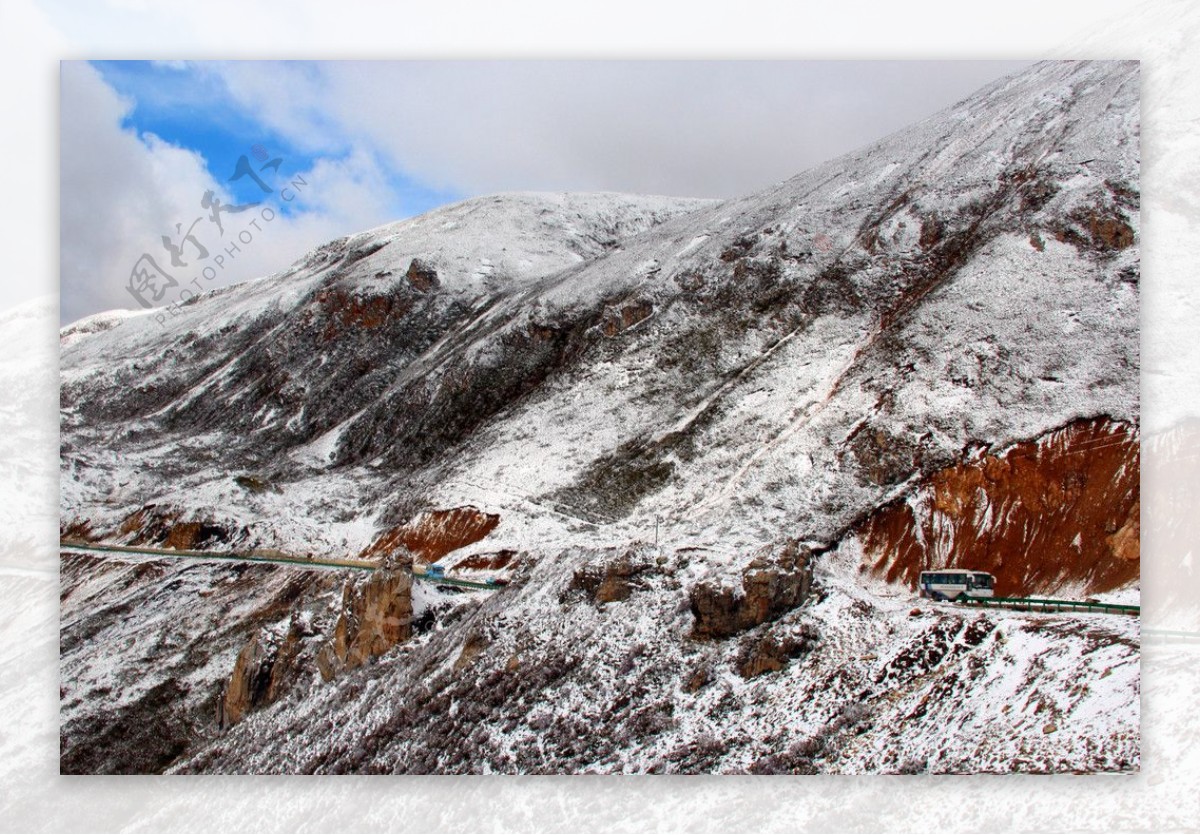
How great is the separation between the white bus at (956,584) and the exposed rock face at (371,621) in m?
9.24

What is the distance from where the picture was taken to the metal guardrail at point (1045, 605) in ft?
59.3

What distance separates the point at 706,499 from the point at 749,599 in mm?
4762

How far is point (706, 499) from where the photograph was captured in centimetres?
2338

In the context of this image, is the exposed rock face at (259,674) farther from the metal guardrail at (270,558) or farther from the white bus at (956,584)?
the white bus at (956,584)

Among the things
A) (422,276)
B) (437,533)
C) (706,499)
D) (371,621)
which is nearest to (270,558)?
(437,533)

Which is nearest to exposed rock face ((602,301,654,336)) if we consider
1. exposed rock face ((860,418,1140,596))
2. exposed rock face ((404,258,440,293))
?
exposed rock face ((404,258,440,293))

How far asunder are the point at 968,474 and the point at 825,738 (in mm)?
6940

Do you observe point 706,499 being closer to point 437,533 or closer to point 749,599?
point 749,599

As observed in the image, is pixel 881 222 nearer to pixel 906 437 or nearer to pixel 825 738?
pixel 906 437

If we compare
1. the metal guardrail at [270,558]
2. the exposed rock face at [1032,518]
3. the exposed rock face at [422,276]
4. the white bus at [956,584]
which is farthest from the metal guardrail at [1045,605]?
the exposed rock face at [422,276]

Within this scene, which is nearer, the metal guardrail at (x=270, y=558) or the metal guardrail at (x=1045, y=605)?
the metal guardrail at (x=1045, y=605)

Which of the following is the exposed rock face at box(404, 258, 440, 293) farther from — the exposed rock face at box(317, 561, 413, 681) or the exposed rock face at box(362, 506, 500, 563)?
the exposed rock face at box(317, 561, 413, 681)

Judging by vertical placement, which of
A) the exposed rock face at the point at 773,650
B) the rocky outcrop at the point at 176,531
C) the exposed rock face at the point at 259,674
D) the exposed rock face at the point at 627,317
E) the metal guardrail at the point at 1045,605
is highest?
the exposed rock face at the point at 627,317

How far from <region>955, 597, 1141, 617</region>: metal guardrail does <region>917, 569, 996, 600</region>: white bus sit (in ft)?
0.53
